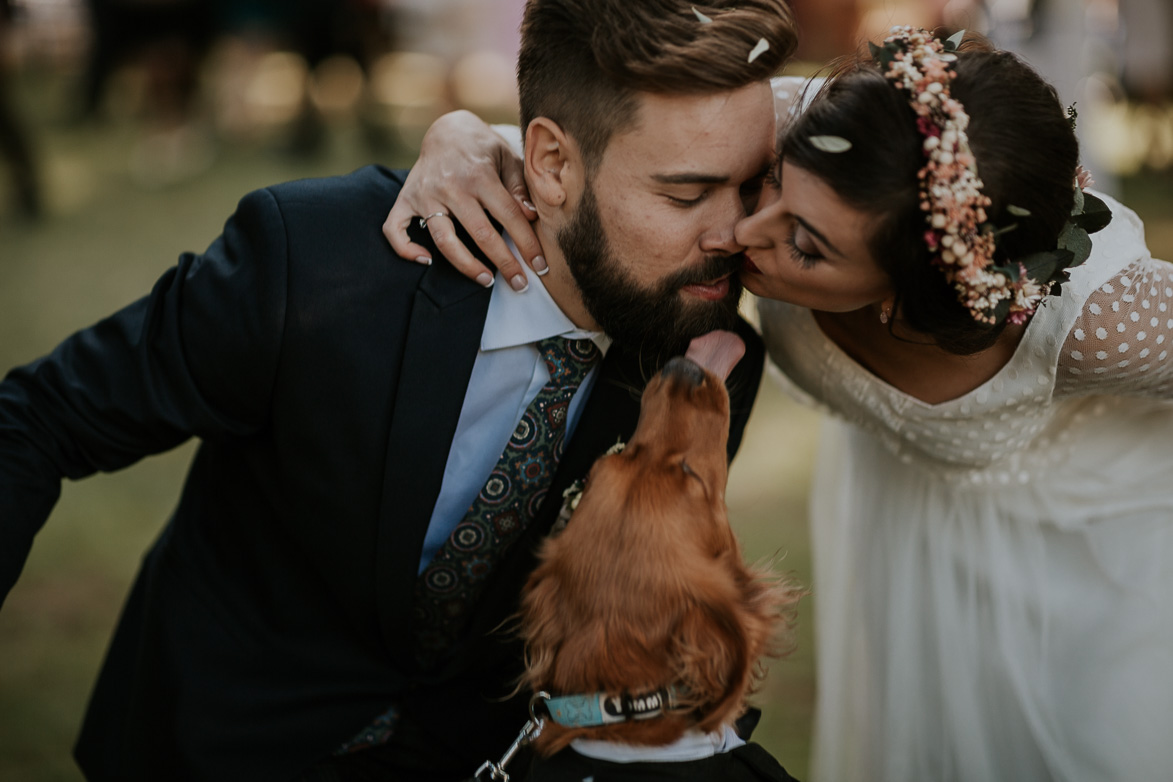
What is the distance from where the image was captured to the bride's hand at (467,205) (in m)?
2.10

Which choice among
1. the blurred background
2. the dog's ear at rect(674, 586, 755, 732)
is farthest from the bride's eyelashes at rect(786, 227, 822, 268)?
the blurred background

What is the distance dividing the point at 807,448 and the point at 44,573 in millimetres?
3359

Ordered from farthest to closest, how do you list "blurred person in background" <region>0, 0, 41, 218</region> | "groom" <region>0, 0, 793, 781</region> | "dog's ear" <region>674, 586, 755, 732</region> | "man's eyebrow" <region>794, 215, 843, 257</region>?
"blurred person in background" <region>0, 0, 41, 218</region>, "groom" <region>0, 0, 793, 781</region>, "man's eyebrow" <region>794, 215, 843, 257</region>, "dog's ear" <region>674, 586, 755, 732</region>

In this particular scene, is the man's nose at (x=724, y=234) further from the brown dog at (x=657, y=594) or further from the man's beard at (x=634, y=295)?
the brown dog at (x=657, y=594)

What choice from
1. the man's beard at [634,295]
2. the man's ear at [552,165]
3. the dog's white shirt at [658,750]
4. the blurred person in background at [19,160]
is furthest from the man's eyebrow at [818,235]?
the blurred person in background at [19,160]

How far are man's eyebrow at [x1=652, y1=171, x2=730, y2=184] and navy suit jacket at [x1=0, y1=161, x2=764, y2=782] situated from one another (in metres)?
0.45

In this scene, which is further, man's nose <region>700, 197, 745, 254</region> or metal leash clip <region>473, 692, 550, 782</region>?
man's nose <region>700, 197, 745, 254</region>

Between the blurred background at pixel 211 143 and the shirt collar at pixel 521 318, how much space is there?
5.55 feet

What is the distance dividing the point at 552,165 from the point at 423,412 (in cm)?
62

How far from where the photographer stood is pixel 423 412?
6.73ft

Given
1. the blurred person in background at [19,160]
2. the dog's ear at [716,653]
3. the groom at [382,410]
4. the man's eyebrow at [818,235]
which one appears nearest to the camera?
the dog's ear at [716,653]

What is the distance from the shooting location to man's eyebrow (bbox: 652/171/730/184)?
6.63 feet

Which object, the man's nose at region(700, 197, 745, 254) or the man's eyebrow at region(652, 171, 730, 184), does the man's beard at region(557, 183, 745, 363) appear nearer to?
the man's nose at region(700, 197, 745, 254)

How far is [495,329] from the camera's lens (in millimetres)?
2162
